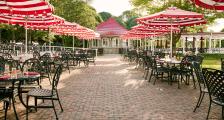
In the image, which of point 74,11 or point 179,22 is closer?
point 179,22

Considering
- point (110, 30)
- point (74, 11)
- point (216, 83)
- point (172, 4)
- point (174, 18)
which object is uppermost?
point (74, 11)

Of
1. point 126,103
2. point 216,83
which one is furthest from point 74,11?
point 216,83

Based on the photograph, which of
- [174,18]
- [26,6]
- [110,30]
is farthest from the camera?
[110,30]

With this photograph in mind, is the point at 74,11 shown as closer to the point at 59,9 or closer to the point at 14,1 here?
the point at 59,9

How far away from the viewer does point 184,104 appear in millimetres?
7820

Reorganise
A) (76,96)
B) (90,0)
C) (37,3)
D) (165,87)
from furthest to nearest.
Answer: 1. (90,0)
2. (165,87)
3. (76,96)
4. (37,3)

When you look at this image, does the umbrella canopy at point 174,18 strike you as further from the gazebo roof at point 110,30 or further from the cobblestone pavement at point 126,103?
the gazebo roof at point 110,30

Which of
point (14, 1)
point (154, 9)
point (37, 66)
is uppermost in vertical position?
point (154, 9)

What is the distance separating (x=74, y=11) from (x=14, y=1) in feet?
107

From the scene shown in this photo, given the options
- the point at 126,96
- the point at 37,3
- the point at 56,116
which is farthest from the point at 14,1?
the point at 126,96

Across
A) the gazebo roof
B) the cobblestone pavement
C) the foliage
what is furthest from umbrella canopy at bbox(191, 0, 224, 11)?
the gazebo roof

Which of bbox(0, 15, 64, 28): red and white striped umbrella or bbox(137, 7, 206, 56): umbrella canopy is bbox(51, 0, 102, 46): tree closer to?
bbox(0, 15, 64, 28): red and white striped umbrella

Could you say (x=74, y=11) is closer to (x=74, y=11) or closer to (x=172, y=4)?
(x=74, y=11)

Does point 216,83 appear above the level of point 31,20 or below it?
below
